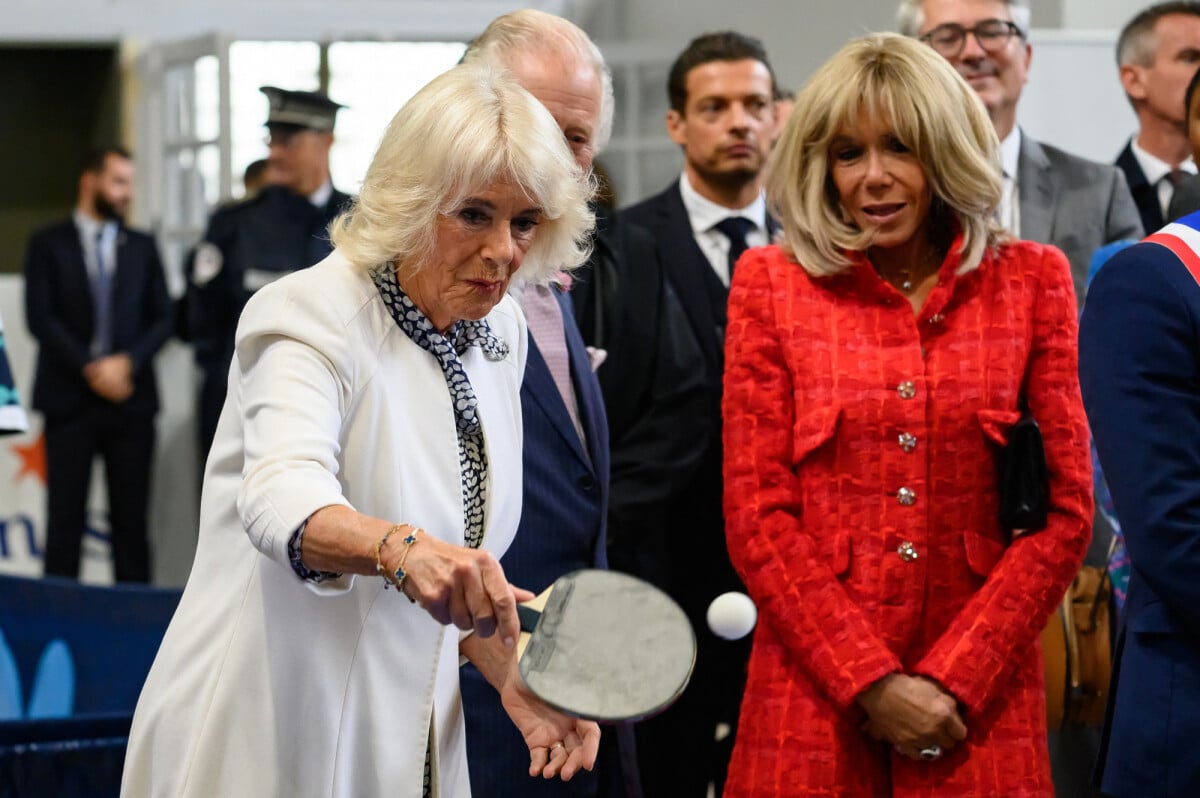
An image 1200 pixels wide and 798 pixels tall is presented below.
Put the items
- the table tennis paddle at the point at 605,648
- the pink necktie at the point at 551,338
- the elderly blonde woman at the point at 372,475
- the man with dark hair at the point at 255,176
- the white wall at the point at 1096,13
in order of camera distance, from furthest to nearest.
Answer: the man with dark hair at the point at 255,176
the white wall at the point at 1096,13
the pink necktie at the point at 551,338
the elderly blonde woman at the point at 372,475
the table tennis paddle at the point at 605,648

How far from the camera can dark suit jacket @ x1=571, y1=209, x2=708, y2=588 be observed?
10.6 feet

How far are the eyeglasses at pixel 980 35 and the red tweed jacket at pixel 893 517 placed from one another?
1.18m

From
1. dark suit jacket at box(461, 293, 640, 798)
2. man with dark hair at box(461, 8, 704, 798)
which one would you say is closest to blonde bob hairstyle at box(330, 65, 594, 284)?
man with dark hair at box(461, 8, 704, 798)

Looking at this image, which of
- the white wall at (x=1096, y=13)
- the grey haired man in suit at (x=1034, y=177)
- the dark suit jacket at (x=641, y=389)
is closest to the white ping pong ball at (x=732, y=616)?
the dark suit jacket at (x=641, y=389)

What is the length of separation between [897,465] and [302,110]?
4.36 metres

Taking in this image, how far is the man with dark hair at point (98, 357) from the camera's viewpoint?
748 cm

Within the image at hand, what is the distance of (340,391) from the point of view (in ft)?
5.94

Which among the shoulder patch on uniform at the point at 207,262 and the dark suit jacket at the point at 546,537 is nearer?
the dark suit jacket at the point at 546,537

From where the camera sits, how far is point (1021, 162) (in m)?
3.59

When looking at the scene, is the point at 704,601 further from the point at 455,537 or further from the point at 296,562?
the point at 296,562

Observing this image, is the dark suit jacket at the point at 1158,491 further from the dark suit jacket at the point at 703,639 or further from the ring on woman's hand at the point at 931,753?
the dark suit jacket at the point at 703,639

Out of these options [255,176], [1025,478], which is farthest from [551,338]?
[255,176]

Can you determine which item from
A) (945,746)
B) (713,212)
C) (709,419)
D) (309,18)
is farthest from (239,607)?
(309,18)

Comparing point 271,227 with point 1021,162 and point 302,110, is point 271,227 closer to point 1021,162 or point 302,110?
point 302,110
